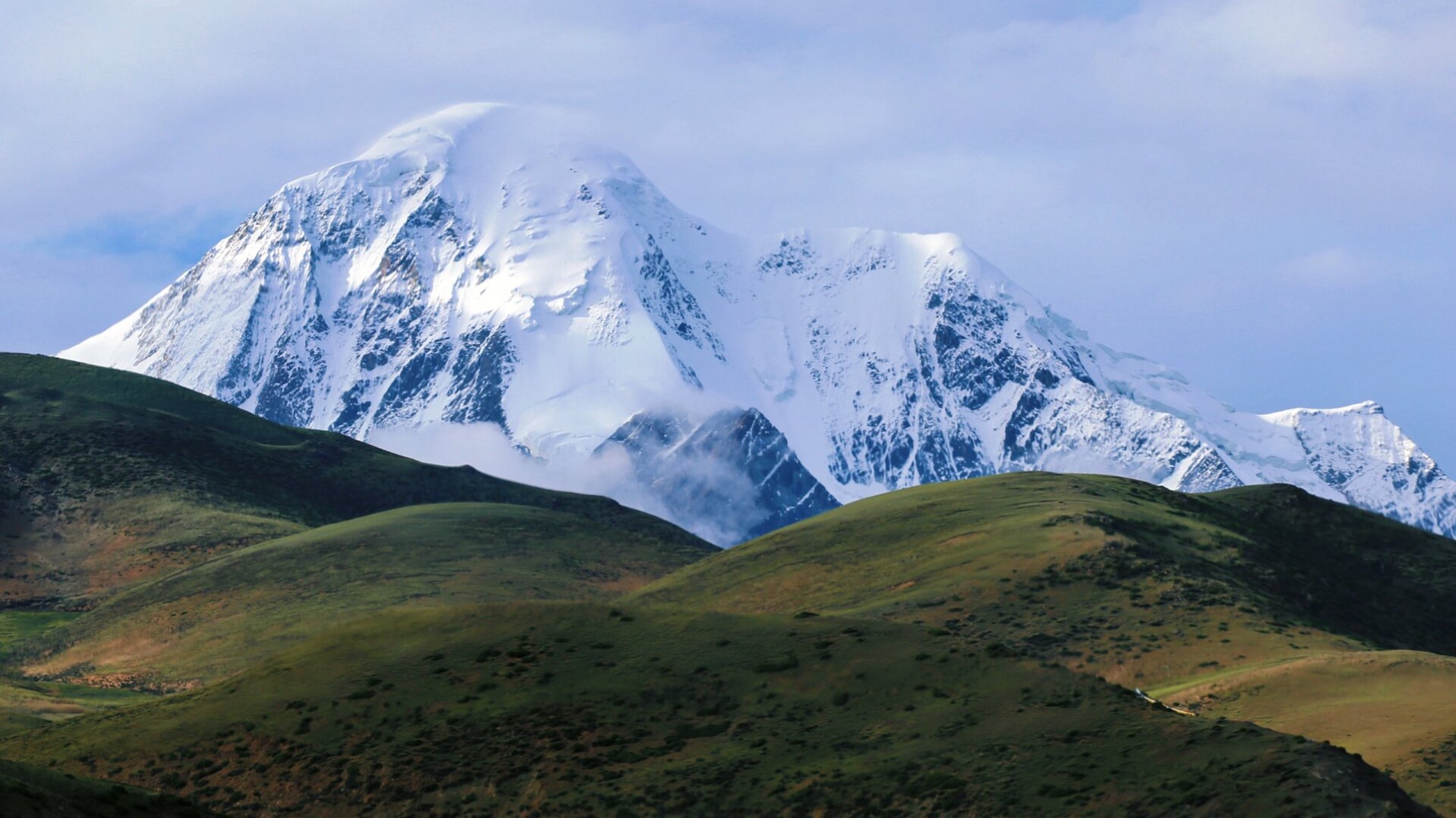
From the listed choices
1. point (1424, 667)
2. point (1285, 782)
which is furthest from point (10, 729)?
point (1424, 667)

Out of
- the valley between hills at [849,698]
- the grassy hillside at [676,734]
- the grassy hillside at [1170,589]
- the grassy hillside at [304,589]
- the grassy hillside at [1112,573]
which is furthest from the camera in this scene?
the grassy hillside at [304,589]

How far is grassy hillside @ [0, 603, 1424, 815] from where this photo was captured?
6350cm

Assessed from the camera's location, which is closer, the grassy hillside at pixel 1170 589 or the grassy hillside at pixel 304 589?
the grassy hillside at pixel 1170 589

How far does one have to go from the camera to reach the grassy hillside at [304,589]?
149000 millimetres

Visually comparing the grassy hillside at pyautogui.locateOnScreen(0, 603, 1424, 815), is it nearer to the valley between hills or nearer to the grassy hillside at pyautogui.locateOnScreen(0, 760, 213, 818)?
the valley between hills

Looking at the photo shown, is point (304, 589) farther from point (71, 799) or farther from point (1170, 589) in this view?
point (71, 799)

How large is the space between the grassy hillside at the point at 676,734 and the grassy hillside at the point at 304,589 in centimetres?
5547

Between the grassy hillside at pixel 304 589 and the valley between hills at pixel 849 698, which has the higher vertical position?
the grassy hillside at pixel 304 589

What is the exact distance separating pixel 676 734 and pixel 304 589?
96.9m

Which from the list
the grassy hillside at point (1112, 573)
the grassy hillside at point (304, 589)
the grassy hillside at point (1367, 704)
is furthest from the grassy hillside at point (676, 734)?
the grassy hillside at point (304, 589)

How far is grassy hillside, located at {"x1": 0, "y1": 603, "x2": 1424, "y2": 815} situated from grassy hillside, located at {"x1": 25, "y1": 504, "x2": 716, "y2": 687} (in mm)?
55474

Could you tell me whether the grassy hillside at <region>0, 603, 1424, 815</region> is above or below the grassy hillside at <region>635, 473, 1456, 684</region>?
below

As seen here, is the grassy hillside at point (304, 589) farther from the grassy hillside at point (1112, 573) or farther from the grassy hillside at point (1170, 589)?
the grassy hillside at point (1112, 573)

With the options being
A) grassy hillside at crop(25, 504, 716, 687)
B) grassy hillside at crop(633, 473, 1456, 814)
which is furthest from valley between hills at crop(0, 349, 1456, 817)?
grassy hillside at crop(25, 504, 716, 687)
